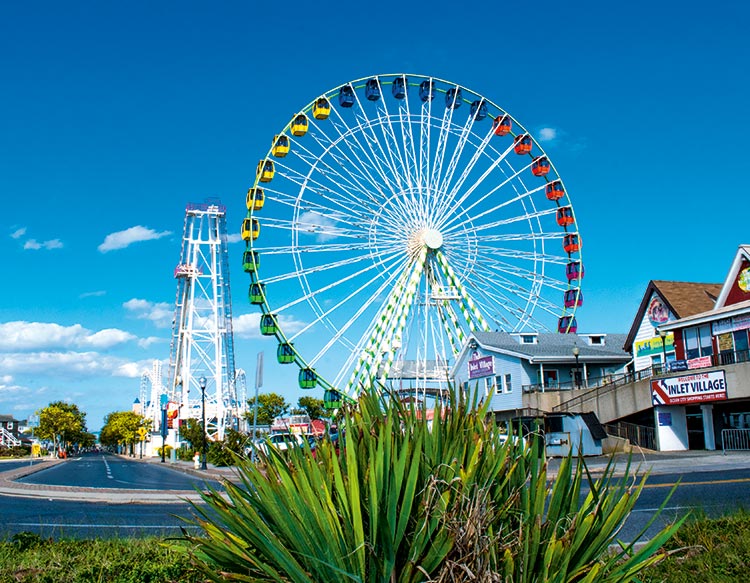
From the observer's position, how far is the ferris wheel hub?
118 ft

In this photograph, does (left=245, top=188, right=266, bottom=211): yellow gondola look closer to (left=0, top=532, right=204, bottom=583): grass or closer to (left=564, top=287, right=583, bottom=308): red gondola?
(left=564, top=287, right=583, bottom=308): red gondola

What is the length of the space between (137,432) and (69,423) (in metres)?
10.7

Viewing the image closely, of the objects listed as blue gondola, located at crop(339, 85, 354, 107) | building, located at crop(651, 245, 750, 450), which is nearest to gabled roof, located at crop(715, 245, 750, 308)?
building, located at crop(651, 245, 750, 450)

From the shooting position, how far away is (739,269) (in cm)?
3541

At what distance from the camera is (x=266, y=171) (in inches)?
1396

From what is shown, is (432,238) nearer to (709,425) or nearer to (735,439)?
(709,425)

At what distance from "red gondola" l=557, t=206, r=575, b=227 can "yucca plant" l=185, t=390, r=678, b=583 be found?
37697 millimetres

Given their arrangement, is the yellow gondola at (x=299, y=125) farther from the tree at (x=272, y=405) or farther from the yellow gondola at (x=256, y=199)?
the tree at (x=272, y=405)

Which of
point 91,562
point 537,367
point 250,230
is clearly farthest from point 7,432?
point 91,562

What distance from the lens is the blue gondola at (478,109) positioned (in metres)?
40.2

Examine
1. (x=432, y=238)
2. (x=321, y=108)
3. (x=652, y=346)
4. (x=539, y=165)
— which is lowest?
(x=652, y=346)

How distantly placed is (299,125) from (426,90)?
7.52 metres

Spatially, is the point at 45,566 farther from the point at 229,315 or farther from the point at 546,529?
the point at 229,315

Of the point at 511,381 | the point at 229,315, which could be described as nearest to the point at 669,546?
the point at 511,381
